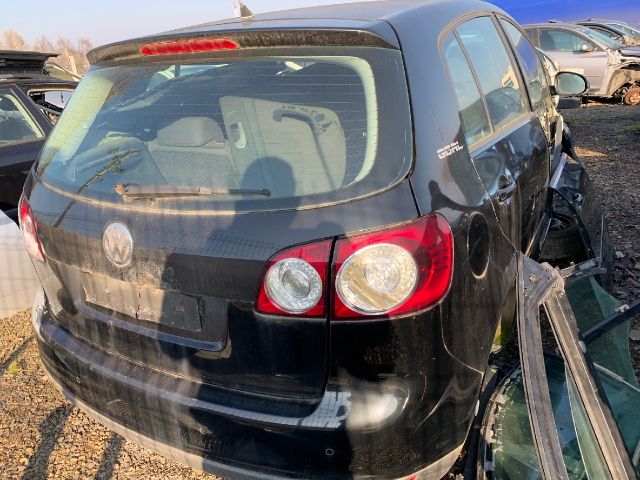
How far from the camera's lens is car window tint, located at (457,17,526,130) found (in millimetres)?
2314

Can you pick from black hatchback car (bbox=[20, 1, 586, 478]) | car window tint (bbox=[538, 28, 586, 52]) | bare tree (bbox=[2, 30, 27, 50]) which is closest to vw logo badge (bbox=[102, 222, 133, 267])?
black hatchback car (bbox=[20, 1, 586, 478])

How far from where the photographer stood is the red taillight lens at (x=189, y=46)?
1779mm

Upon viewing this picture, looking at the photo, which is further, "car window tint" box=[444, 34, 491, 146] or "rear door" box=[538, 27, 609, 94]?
"rear door" box=[538, 27, 609, 94]

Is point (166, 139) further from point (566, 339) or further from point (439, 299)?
point (566, 339)

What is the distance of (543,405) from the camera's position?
1641 millimetres

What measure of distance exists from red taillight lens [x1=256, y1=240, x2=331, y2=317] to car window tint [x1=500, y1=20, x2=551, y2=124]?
2.09 m

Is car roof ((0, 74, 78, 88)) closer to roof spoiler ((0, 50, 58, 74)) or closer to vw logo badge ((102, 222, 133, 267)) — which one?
roof spoiler ((0, 50, 58, 74))

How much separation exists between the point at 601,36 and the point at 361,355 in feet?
41.0

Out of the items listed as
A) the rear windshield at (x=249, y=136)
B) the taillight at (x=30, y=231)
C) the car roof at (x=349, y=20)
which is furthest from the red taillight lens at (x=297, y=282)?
the taillight at (x=30, y=231)

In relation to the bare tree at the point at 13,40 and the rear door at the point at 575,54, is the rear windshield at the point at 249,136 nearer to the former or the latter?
the rear door at the point at 575,54

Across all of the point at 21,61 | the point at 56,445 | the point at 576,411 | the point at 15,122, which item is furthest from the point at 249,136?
the point at 21,61

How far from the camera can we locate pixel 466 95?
2020 mm

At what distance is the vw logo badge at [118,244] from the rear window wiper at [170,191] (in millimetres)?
107

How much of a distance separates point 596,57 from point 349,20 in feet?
36.2
